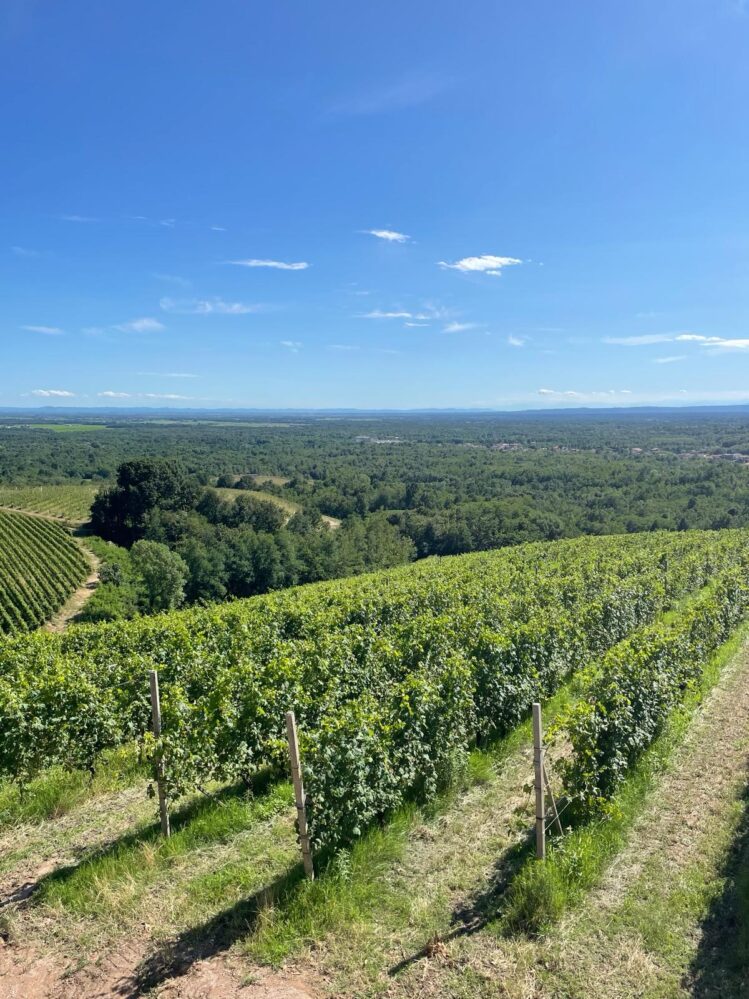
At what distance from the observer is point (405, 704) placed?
834cm

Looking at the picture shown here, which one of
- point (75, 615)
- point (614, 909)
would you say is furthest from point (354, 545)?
point (614, 909)

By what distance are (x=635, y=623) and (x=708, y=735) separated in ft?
24.0

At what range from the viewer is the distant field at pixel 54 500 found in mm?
78312

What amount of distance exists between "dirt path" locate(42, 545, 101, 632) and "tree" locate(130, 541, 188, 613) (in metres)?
4.67

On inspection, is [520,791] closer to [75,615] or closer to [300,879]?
[300,879]

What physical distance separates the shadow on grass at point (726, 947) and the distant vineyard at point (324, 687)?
12.0ft

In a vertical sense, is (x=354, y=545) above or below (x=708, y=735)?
below

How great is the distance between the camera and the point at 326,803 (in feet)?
22.4

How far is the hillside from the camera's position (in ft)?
18.6

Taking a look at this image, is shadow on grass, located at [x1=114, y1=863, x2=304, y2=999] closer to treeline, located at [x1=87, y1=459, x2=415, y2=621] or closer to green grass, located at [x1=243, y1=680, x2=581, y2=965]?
green grass, located at [x1=243, y1=680, x2=581, y2=965]

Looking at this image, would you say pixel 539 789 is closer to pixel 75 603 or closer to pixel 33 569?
pixel 75 603

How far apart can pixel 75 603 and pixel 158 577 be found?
7261mm

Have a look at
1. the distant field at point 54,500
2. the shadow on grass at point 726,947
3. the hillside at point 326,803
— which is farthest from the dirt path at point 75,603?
the shadow on grass at point 726,947

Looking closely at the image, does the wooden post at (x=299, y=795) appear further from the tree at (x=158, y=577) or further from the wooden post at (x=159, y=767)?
the tree at (x=158, y=577)
